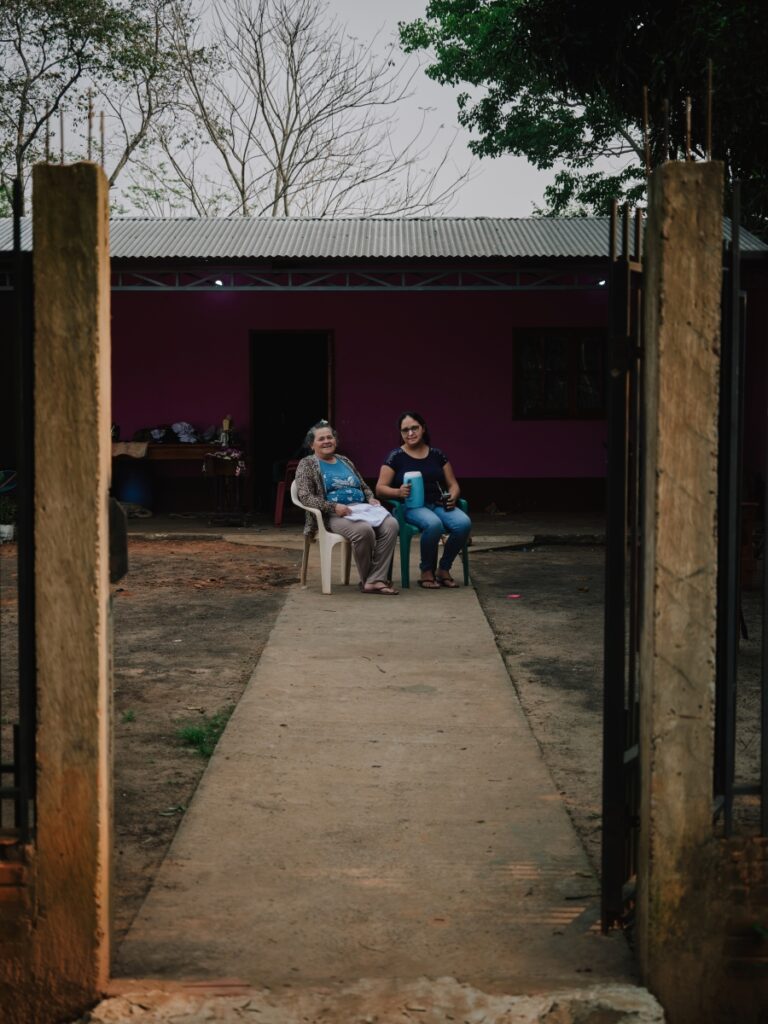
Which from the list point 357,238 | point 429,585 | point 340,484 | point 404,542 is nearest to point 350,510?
point 340,484

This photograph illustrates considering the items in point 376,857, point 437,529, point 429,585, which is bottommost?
point 376,857

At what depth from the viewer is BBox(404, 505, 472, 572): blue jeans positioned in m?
9.23

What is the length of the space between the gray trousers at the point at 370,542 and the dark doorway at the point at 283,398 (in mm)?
7493

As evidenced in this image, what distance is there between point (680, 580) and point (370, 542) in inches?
243

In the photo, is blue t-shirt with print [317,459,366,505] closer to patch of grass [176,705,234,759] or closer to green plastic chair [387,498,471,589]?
green plastic chair [387,498,471,589]

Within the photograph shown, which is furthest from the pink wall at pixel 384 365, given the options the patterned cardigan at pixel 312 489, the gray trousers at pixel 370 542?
the gray trousers at pixel 370 542

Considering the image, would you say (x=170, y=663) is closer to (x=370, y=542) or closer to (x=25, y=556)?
(x=370, y=542)

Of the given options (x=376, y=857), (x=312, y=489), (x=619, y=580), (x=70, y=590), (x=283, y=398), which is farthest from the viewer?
(x=283, y=398)

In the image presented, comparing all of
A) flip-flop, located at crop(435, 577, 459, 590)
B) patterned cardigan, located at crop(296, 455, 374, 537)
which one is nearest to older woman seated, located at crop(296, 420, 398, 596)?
patterned cardigan, located at crop(296, 455, 374, 537)

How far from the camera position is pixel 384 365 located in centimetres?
1594

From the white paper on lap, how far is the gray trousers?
1.3 inches

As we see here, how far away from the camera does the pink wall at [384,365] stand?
625 inches

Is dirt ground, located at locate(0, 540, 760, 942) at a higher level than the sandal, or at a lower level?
lower

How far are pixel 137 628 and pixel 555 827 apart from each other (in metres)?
4.52
